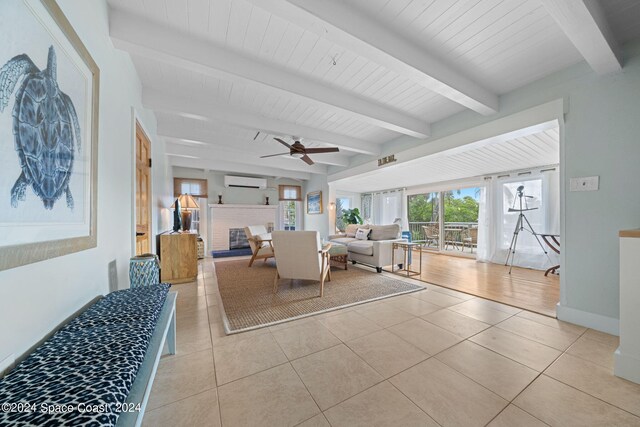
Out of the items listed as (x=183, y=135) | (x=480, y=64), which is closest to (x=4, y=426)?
→ (x=480, y=64)

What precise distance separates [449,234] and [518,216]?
74.1 inches

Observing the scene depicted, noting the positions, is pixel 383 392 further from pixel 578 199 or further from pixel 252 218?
pixel 252 218

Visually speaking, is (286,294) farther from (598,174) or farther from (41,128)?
(598,174)

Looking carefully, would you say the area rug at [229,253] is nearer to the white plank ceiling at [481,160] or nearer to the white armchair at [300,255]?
the white plank ceiling at [481,160]

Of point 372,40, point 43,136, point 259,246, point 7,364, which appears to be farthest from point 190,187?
point 7,364

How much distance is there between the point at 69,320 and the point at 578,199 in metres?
3.87

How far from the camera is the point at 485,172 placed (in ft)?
17.2

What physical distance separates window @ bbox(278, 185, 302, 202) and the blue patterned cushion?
21.4 feet

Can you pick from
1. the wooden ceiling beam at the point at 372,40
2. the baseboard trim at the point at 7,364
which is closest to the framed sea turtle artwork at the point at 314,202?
the wooden ceiling beam at the point at 372,40

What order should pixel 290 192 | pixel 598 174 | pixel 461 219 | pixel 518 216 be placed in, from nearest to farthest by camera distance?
pixel 598 174, pixel 518 216, pixel 461 219, pixel 290 192

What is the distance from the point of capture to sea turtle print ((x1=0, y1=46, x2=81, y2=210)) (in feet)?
2.51

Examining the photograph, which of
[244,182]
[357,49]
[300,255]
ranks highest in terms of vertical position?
[357,49]

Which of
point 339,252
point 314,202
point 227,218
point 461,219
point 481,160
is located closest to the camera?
point 339,252

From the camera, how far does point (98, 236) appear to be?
142 cm
